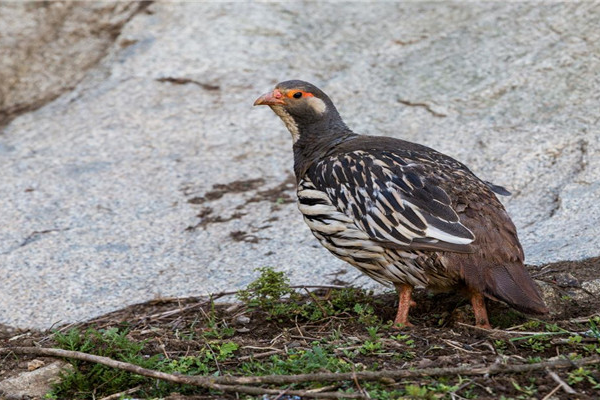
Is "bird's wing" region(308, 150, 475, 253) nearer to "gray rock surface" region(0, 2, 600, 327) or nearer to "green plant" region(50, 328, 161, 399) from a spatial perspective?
"gray rock surface" region(0, 2, 600, 327)

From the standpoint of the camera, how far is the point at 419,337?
4965 millimetres

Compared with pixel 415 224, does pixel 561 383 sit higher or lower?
lower

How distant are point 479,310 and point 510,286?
1.11ft

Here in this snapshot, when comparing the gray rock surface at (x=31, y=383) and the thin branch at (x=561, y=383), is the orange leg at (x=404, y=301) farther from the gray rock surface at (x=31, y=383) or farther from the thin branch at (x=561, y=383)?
the gray rock surface at (x=31, y=383)

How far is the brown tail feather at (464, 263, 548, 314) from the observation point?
15.9 ft

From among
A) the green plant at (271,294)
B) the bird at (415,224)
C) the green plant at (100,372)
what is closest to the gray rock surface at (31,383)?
the green plant at (100,372)

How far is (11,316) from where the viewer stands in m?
6.28

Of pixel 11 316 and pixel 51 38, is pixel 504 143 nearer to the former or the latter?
pixel 11 316

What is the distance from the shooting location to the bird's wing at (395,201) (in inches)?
202

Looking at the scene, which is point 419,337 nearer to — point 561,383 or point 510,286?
point 510,286

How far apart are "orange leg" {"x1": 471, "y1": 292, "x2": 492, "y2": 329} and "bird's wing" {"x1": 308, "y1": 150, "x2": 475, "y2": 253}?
0.35m

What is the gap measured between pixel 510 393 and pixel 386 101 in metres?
5.19

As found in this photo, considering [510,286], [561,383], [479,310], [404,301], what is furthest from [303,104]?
[561,383]

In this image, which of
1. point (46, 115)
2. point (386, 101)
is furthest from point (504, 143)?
point (46, 115)
